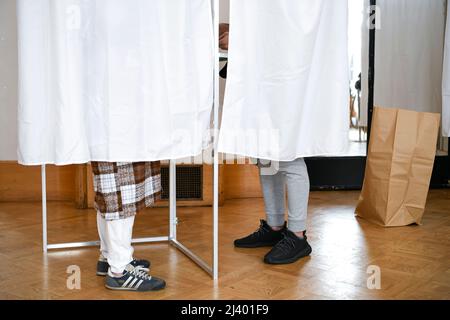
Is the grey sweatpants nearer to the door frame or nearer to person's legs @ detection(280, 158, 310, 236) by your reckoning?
person's legs @ detection(280, 158, 310, 236)

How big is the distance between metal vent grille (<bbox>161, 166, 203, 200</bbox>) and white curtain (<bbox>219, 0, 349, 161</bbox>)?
126 cm

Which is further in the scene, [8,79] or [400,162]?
[8,79]

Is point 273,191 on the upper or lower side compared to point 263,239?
upper

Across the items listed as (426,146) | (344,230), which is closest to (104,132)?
(344,230)

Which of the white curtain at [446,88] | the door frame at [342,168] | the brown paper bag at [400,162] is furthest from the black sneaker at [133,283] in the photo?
the white curtain at [446,88]

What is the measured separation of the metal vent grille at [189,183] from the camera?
3.05 metres

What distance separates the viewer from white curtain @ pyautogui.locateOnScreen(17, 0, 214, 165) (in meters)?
1.53

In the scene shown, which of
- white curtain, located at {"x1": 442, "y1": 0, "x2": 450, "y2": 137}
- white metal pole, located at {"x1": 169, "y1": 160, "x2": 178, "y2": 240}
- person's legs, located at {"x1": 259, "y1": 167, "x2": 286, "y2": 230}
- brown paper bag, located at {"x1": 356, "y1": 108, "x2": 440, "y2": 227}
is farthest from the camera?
white curtain, located at {"x1": 442, "y1": 0, "x2": 450, "y2": 137}

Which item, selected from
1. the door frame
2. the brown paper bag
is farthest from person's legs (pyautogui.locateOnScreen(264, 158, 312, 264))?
the door frame

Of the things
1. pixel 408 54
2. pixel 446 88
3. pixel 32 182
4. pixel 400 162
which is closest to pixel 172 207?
pixel 400 162

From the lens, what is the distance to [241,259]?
79.1 inches

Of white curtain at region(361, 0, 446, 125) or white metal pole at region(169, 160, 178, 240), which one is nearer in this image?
white metal pole at region(169, 160, 178, 240)

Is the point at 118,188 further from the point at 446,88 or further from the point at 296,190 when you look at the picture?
the point at 446,88

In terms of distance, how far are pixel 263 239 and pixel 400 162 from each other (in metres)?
0.81
